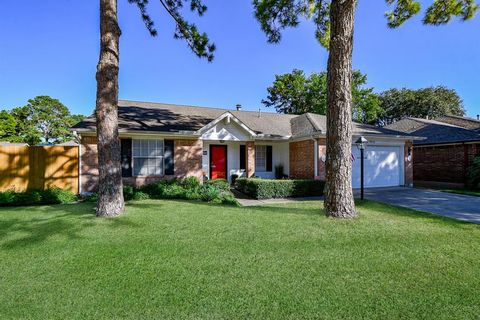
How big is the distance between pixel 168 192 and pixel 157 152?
256 centimetres

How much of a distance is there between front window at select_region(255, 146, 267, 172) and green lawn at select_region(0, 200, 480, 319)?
8895 mm

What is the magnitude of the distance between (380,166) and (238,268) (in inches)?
509

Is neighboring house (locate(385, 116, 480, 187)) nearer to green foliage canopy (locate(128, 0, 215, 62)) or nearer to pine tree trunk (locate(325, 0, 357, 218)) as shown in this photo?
pine tree trunk (locate(325, 0, 357, 218))

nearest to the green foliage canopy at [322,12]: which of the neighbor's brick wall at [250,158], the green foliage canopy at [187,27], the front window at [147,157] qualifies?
the green foliage canopy at [187,27]

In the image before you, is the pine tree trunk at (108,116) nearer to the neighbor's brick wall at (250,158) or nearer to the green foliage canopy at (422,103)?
the neighbor's brick wall at (250,158)

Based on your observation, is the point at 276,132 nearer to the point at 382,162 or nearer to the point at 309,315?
the point at 382,162

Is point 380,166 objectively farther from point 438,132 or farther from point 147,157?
point 147,157

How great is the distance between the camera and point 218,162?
47.8ft

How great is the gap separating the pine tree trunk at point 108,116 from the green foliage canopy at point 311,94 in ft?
85.0

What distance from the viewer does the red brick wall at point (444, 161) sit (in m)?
14.9

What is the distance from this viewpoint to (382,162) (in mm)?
14102

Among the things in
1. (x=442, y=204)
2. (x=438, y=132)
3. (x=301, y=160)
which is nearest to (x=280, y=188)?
(x=301, y=160)

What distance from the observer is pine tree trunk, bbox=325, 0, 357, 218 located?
679 cm

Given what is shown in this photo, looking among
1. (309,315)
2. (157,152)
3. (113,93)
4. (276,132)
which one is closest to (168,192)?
(157,152)
